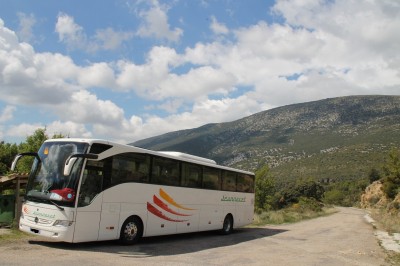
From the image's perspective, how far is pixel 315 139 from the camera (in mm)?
121812

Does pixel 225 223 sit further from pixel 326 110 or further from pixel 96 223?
pixel 326 110

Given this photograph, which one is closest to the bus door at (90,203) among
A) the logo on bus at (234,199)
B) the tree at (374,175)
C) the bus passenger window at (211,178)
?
the bus passenger window at (211,178)

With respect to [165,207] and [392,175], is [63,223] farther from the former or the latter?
[392,175]

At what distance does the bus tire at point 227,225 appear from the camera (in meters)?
19.6

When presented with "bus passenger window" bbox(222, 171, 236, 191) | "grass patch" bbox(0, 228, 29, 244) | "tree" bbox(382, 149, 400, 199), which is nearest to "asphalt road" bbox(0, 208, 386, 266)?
"grass patch" bbox(0, 228, 29, 244)

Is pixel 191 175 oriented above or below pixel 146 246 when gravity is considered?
above

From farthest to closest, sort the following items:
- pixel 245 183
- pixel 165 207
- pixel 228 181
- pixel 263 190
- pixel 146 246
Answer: pixel 263 190, pixel 245 183, pixel 228 181, pixel 165 207, pixel 146 246

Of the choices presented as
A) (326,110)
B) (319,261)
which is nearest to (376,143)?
(326,110)

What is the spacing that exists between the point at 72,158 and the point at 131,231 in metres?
3.56

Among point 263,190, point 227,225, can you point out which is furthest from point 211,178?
point 263,190

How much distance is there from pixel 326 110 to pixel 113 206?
141 m

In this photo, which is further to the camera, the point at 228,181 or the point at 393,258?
the point at 228,181

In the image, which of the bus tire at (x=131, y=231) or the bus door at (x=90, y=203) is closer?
the bus door at (x=90, y=203)

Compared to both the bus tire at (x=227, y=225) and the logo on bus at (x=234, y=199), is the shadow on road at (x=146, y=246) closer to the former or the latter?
the logo on bus at (x=234, y=199)
